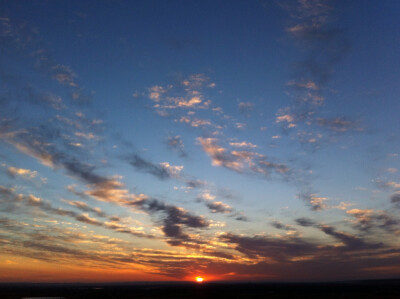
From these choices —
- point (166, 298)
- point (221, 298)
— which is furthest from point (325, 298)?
point (166, 298)

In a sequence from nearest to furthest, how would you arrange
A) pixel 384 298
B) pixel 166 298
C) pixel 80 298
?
pixel 80 298 < pixel 384 298 < pixel 166 298

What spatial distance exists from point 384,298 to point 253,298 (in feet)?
137

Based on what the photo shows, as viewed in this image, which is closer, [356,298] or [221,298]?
[356,298]

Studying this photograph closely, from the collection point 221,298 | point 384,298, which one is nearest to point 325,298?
point 384,298

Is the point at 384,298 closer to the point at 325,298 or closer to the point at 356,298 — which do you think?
the point at 356,298

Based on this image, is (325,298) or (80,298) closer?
(80,298)

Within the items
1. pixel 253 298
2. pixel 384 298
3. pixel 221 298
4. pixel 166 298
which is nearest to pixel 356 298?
pixel 384 298

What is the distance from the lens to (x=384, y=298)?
331 feet

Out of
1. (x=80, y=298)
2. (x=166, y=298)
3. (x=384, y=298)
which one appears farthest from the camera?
(x=166, y=298)

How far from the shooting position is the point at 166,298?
111m

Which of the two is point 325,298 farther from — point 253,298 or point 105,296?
point 105,296

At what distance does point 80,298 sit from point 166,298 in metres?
40.9

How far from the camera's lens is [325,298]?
4385 inches

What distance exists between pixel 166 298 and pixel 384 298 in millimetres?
70450
